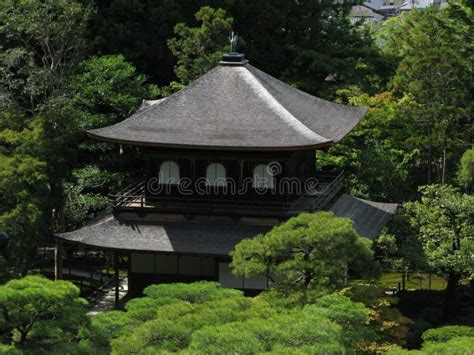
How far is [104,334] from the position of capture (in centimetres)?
2158

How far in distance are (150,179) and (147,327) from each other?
14.6 metres

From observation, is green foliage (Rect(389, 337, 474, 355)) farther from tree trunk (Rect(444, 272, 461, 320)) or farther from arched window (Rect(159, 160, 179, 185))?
arched window (Rect(159, 160, 179, 185))

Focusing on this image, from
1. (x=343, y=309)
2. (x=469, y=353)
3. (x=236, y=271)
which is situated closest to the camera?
(x=469, y=353)

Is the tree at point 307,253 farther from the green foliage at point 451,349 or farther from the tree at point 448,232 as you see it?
the tree at point 448,232

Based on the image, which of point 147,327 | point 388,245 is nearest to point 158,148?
point 388,245

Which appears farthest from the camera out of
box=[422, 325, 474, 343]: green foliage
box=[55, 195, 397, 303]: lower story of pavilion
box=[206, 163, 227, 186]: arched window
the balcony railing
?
box=[206, 163, 227, 186]: arched window

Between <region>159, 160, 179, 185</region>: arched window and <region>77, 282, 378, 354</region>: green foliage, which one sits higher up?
<region>159, 160, 179, 185</region>: arched window

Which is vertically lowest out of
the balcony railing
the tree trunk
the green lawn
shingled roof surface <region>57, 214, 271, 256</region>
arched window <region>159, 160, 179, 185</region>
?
the green lawn

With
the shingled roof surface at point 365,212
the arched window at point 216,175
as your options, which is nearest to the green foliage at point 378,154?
the shingled roof surface at point 365,212

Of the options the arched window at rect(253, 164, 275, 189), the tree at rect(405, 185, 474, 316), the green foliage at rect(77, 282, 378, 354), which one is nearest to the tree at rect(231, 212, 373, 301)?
the green foliage at rect(77, 282, 378, 354)

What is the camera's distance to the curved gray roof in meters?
32.1

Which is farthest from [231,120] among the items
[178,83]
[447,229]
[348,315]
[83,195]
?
[348,315]

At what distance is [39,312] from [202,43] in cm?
2446

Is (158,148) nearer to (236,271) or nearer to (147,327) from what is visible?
(236,271)
